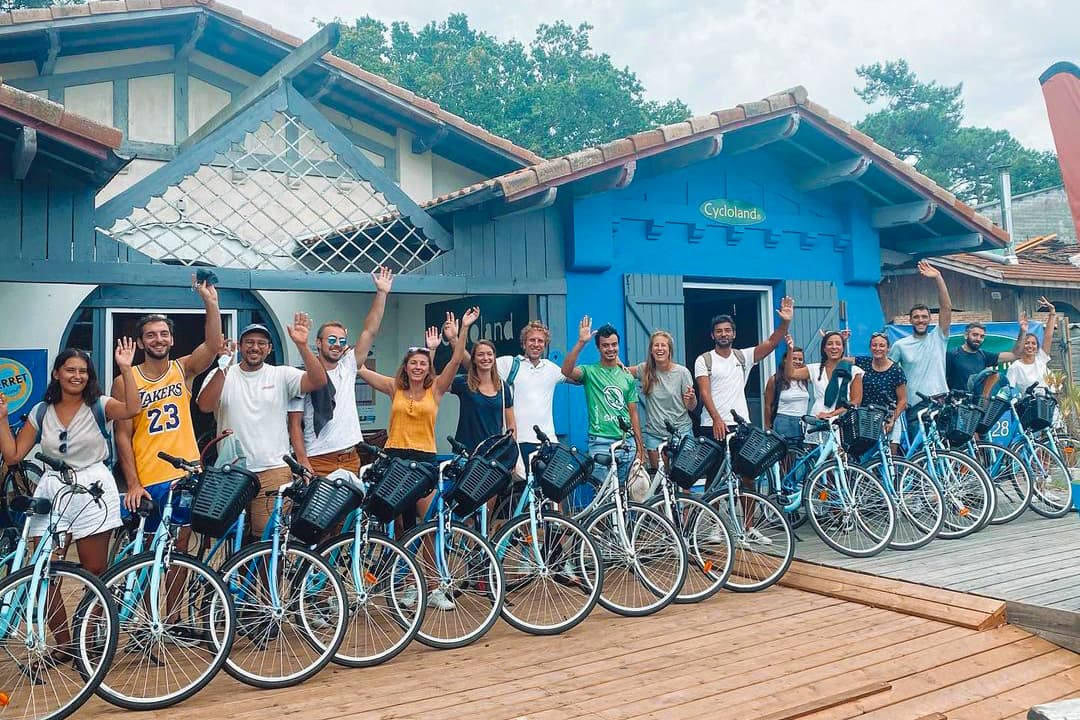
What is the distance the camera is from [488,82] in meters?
33.5

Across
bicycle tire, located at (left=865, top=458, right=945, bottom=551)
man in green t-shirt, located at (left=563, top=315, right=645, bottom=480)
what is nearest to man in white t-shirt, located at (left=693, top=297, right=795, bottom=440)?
man in green t-shirt, located at (left=563, top=315, right=645, bottom=480)

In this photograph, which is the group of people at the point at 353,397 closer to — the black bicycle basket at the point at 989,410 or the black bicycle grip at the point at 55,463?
the black bicycle grip at the point at 55,463

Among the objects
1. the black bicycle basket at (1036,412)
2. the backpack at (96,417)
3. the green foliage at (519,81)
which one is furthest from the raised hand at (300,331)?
the green foliage at (519,81)

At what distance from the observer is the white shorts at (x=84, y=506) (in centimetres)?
395

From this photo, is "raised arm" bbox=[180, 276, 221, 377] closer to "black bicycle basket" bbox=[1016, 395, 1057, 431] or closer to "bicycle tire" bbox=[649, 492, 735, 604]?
"bicycle tire" bbox=[649, 492, 735, 604]

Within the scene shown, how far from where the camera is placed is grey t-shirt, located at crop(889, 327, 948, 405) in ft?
23.3

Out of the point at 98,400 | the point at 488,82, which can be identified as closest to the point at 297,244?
the point at 98,400

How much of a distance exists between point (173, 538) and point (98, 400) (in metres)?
0.75

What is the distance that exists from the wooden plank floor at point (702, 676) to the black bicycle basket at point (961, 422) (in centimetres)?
226

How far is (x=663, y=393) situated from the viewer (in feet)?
20.1

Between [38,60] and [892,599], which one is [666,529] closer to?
[892,599]

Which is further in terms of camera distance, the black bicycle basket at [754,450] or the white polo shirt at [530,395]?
the white polo shirt at [530,395]

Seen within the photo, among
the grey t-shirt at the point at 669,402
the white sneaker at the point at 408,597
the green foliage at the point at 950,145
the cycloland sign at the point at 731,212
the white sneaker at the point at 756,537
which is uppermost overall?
the green foliage at the point at 950,145

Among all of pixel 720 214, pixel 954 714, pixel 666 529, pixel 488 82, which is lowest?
pixel 954 714
